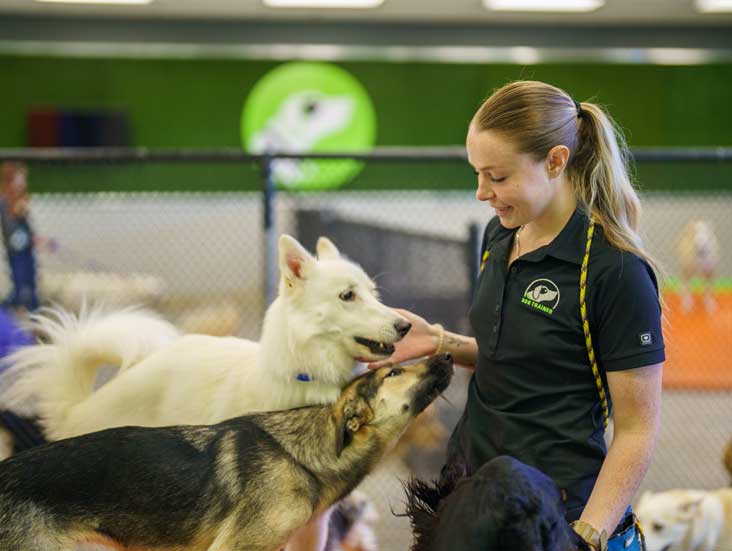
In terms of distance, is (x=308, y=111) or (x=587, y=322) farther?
(x=308, y=111)

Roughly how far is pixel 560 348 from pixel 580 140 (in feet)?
1.74

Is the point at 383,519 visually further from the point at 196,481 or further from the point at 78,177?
the point at 78,177

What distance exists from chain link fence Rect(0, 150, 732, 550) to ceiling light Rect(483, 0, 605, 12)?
2380mm

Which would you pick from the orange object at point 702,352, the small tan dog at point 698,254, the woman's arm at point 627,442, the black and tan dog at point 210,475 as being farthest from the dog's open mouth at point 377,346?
the small tan dog at point 698,254

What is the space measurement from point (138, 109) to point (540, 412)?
37.1 feet

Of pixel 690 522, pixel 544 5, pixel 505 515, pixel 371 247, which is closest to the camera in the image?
pixel 505 515

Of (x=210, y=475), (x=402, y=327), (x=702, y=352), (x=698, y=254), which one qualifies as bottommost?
(x=698, y=254)

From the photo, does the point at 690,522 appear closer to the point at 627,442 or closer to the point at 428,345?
the point at 428,345

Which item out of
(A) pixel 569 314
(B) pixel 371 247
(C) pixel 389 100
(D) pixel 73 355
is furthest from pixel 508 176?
(C) pixel 389 100

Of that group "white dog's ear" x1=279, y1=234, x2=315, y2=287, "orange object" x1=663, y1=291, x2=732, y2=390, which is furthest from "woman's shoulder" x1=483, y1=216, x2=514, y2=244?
"orange object" x1=663, y1=291, x2=732, y2=390

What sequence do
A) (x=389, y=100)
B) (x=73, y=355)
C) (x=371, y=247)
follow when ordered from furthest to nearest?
(x=389, y=100)
(x=371, y=247)
(x=73, y=355)

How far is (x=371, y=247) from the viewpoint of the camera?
4.55 m

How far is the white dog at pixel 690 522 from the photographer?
3770 millimetres

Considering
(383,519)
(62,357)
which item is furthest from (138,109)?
(62,357)
